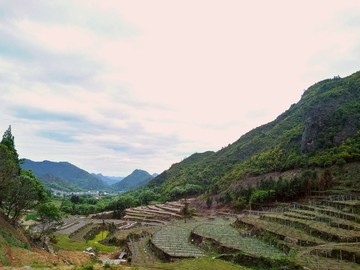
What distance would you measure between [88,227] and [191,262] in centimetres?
5137

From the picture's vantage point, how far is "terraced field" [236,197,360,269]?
935 inches

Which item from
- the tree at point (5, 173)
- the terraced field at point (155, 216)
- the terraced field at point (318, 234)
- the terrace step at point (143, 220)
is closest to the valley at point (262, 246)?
the terraced field at point (318, 234)

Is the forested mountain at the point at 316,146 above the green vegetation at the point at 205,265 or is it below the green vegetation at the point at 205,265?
above

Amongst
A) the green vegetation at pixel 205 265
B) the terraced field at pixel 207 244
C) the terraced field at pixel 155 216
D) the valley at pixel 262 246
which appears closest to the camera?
the green vegetation at pixel 205 265

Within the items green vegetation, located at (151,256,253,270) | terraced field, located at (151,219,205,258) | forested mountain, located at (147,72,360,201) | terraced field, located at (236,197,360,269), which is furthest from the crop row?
forested mountain, located at (147,72,360,201)

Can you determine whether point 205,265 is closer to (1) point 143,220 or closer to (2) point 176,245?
(2) point 176,245

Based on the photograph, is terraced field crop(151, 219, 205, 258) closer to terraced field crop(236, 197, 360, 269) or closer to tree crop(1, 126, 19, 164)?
terraced field crop(236, 197, 360, 269)

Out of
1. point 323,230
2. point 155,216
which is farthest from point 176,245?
point 155,216

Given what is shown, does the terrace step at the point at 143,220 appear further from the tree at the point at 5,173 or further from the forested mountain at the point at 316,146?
the tree at the point at 5,173

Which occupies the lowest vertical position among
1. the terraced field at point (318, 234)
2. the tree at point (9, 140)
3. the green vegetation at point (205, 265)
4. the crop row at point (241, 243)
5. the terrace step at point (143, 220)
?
the terrace step at point (143, 220)

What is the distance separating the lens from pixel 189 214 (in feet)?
242

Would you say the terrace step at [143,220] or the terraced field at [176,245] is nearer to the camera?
the terraced field at [176,245]

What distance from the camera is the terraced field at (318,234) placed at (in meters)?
23.8

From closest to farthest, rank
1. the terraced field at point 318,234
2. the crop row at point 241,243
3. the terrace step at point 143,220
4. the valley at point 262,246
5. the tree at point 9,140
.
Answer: the terraced field at point 318,234 < the valley at point 262,246 < the crop row at point 241,243 < the tree at point 9,140 < the terrace step at point 143,220
